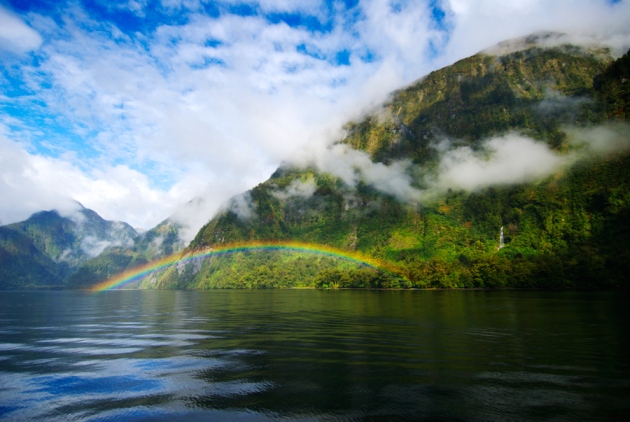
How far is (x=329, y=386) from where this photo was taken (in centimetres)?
1603

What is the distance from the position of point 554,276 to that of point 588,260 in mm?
13723

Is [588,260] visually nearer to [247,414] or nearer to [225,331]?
[225,331]

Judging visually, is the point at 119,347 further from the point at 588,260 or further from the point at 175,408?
the point at 588,260

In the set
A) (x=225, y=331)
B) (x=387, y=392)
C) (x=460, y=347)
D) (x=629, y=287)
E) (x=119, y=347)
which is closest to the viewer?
(x=387, y=392)

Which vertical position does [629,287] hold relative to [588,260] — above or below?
below

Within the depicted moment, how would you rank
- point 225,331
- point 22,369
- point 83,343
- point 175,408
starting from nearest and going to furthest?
point 175,408 < point 22,369 < point 83,343 < point 225,331

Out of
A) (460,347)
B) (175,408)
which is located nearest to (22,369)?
(175,408)

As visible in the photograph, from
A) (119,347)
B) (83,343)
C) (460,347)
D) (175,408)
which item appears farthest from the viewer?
(83,343)

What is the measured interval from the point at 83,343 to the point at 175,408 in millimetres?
21897

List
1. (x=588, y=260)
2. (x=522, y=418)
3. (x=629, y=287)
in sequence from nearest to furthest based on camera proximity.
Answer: (x=522, y=418) → (x=629, y=287) → (x=588, y=260)

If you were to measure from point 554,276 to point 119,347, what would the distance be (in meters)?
159

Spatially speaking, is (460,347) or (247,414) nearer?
(247,414)

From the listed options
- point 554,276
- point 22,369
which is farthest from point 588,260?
point 22,369

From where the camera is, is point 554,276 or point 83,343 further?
point 554,276
